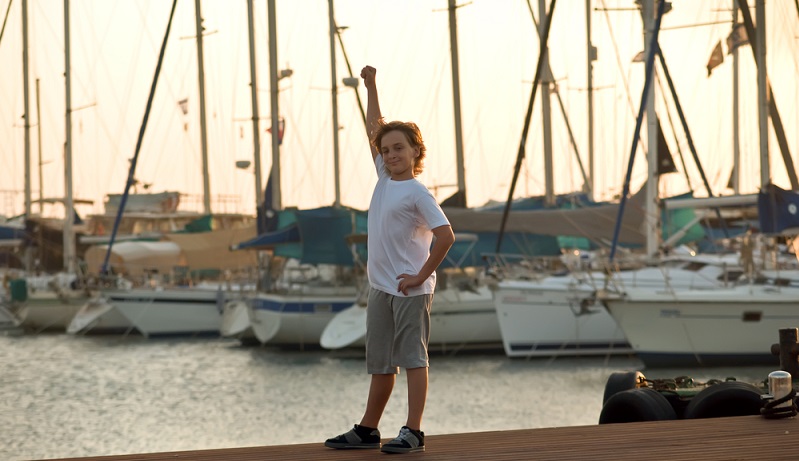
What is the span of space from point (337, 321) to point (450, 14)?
8382 millimetres

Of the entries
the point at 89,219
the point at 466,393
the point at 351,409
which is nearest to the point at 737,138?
the point at 466,393

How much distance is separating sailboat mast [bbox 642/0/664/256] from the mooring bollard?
18.3m

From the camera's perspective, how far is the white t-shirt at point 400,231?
263 inches

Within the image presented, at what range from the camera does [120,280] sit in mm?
48312

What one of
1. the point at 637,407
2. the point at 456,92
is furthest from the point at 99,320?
the point at 637,407

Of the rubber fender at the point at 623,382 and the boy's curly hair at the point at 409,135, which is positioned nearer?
the boy's curly hair at the point at 409,135

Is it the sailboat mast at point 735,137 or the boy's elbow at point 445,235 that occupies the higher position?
the sailboat mast at point 735,137

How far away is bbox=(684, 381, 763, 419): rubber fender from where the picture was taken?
872 centimetres

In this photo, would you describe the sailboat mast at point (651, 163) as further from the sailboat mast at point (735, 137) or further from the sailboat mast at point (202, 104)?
the sailboat mast at point (202, 104)

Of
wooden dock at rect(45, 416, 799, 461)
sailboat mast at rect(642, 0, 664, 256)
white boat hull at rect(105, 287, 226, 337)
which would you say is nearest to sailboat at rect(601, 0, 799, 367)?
sailboat mast at rect(642, 0, 664, 256)

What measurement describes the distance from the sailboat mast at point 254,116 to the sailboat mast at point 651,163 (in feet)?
49.4

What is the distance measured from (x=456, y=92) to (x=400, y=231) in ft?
98.6

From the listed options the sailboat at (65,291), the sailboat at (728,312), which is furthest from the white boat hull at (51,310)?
the sailboat at (728,312)

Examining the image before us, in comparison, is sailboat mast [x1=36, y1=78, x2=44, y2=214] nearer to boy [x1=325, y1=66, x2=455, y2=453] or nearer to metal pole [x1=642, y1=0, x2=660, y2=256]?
metal pole [x1=642, y1=0, x2=660, y2=256]
